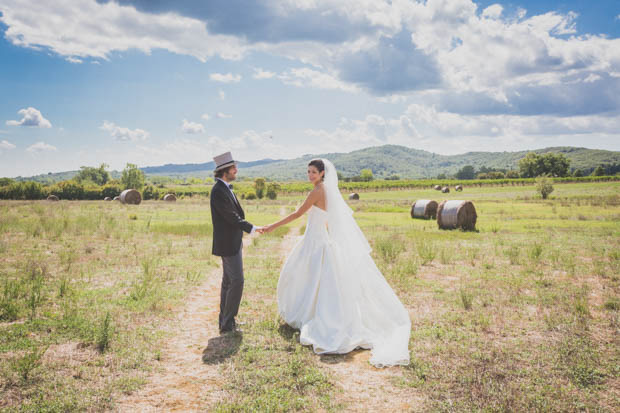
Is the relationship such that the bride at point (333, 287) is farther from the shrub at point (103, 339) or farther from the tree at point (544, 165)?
the tree at point (544, 165)

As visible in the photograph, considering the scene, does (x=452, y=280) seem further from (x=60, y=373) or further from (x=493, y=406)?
(x=60, y=373)

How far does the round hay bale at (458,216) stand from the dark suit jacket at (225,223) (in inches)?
657

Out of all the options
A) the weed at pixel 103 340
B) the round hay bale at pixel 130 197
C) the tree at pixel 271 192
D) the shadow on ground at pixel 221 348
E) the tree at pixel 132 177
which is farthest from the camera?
the tree at pixel 132 177

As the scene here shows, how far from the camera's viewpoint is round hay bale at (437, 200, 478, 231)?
20391mm

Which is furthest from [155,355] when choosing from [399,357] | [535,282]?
[535,282]

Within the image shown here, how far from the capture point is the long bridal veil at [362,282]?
637 cm

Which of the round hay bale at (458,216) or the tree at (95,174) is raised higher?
the tree at (95,174)

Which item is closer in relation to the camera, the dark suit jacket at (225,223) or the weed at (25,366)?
the weed at (25,366)

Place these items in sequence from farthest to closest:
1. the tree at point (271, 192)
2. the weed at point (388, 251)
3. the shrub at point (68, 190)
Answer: the tree at point (271, 192) < the shrub at point (68, 190) < the weed at point (388, 251)

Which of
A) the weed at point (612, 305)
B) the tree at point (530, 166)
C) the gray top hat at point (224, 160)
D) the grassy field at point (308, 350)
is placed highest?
the tree at point (530, 166)

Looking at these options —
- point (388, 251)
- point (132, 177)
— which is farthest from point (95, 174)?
point (388, 251)

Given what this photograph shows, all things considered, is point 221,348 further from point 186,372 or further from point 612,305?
point 612,305

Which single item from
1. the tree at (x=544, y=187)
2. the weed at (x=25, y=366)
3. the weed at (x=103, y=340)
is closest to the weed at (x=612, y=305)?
the weed at (x=103, y=340)

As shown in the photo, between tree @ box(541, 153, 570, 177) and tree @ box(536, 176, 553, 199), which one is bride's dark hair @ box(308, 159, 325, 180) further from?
tree @ box(541, 153, 570, 177)
